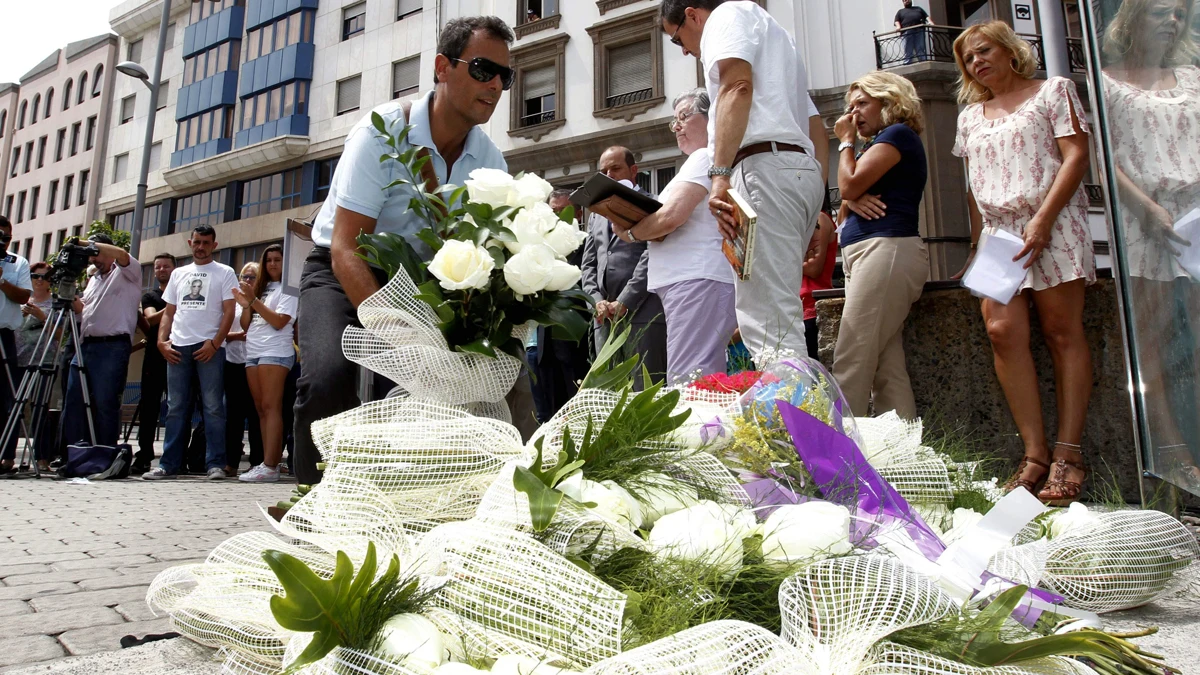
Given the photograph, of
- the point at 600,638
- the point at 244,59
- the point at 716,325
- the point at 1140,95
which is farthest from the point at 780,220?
the point at 244,59

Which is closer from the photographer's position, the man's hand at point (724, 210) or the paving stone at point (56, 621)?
the paving stone at point (56, 621)

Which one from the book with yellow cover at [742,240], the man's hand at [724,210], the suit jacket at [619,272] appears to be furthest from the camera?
the suit jacket at [619,272]

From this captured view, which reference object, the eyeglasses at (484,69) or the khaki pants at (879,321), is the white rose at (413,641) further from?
the khaki pants at (879,321)

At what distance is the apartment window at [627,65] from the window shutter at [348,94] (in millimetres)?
10407

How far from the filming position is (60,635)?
206cm

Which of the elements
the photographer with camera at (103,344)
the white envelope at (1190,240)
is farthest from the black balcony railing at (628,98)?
the white envelope at (1190,240)

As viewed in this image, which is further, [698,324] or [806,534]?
[698,324]

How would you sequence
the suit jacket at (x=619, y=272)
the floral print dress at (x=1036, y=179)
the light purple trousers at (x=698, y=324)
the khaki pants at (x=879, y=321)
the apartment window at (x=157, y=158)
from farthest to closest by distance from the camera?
the apartment window at (x=157, y=158) → the suit jacket at (x=619, y=272) → the khaki pants at (x=879, y=321) → the floral print dress at (x=1036, y=179) → the light purple trousers at (x=698, y=324)

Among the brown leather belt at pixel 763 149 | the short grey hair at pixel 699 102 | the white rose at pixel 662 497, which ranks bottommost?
the white rose at pixel 662 497

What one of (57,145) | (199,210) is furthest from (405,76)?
(57,145)

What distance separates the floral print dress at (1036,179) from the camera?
3.78 metres

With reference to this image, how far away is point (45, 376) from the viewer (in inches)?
290

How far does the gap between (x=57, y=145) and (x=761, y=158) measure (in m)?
51.4

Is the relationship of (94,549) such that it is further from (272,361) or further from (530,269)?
(272,361)
